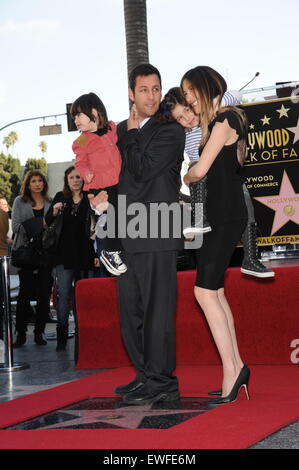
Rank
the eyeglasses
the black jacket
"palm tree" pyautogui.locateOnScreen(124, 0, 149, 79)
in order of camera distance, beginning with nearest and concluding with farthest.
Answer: the eyeglasses
the black jacket
"palm tree" pyautogui.locateOnScreen(124, 0, 149, 79)

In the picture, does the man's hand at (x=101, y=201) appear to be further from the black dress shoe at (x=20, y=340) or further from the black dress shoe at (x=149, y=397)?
the black dress shoe at (x=20, y=340)

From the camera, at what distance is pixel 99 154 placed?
4660 mm

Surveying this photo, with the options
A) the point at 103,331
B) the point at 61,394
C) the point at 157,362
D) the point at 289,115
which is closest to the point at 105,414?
the point at 157,362

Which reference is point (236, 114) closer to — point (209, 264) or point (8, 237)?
point (209, 264)

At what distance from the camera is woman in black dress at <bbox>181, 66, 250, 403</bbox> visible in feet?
13.9

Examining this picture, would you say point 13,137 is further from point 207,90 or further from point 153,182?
point 207,90

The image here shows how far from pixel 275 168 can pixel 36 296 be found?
10.3 feet

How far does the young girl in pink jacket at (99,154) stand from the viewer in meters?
4.64

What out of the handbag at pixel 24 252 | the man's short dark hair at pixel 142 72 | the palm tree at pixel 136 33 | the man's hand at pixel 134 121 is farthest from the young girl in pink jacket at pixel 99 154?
the palm tree at pixel 136 33

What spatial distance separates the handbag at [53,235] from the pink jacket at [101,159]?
10.6ft

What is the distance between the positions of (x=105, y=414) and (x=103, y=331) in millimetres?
2436

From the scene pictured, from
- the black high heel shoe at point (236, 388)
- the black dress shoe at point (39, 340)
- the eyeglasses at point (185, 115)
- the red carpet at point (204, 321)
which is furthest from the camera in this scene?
the black dress shoe at point (39, 340)

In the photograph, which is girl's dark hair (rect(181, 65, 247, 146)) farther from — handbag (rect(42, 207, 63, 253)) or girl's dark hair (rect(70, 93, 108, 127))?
handbag (rect(42, 207, 63, 253))

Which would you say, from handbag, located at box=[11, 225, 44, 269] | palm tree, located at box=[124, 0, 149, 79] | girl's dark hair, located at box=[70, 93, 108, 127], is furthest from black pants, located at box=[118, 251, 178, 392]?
palm tree, located at box=[124, 0, 149, 79]
